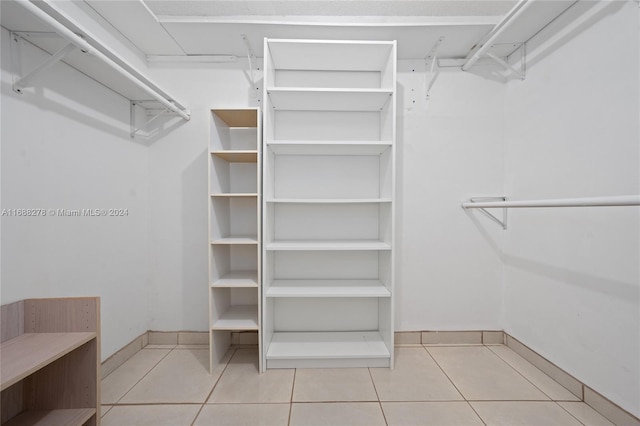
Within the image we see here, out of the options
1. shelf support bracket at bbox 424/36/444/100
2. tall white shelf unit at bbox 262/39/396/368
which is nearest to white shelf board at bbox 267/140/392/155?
tall white shelf unit at bbox 262/39/396/368

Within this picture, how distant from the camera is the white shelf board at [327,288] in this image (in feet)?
6.16

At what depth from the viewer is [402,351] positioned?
215 cm

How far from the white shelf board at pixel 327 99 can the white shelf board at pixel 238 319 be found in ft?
5.03

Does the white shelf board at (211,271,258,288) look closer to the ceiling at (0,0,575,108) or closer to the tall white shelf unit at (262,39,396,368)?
the tall white shelf unit at (262,39,396,368)

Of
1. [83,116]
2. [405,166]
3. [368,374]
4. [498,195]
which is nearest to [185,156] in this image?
[83,116]

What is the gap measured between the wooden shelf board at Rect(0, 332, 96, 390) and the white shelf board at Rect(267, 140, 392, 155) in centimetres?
140

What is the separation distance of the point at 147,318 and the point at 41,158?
1.37m

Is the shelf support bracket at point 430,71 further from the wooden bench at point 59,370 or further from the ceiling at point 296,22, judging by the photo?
the wooden bench at point 59,370

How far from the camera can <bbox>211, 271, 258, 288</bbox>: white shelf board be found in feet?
6.05

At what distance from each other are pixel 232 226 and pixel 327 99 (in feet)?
3.87

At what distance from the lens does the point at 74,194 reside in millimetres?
1604

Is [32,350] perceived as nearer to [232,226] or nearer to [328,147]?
[232,226]

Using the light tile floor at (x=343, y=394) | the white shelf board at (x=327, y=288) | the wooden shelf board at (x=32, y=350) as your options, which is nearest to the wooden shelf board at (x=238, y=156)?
the white shelf board at (x=327, y=288)

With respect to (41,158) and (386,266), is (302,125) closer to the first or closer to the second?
(386,266)
